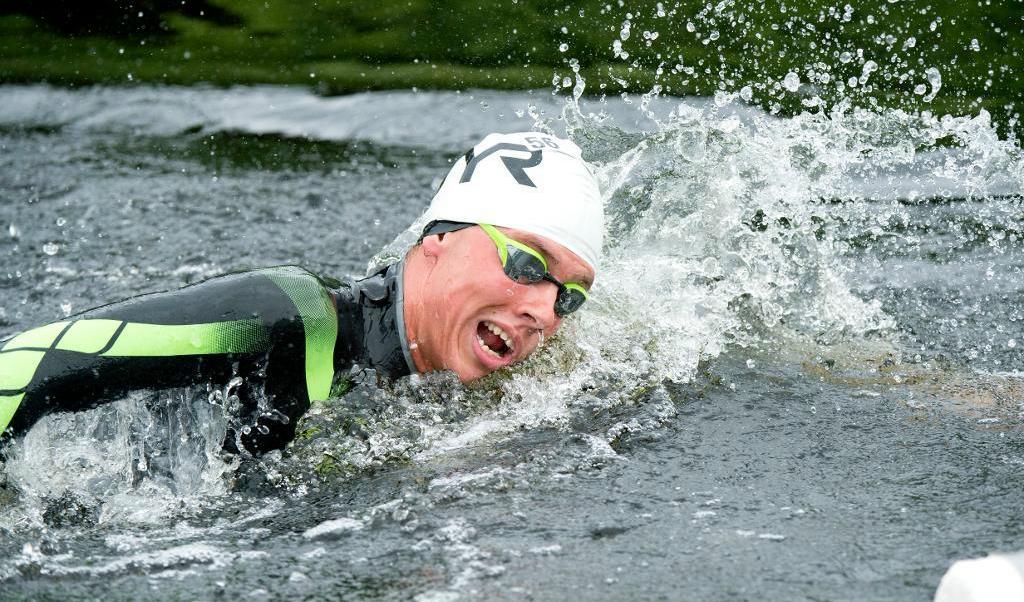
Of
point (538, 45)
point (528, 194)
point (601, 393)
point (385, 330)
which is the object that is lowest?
point (601, 393)

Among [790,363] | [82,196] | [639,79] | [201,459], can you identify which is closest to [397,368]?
[201,459]

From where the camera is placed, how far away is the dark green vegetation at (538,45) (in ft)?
29.8

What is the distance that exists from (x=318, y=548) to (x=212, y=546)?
0.30 m

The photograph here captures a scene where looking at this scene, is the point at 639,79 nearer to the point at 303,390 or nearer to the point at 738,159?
the point at 738,159

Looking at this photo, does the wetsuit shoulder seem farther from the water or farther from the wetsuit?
the water

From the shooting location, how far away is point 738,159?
236 inches

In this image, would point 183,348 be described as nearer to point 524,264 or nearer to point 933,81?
point 524,264

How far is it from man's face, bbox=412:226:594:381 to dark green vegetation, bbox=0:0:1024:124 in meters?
5.17

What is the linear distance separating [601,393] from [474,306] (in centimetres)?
72

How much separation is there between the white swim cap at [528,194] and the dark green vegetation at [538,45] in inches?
187

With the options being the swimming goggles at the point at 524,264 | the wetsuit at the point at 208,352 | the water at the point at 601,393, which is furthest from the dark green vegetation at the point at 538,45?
the wetsuit at the point at 208,352

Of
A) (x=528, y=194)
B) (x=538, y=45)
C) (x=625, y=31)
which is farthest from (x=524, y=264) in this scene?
(x=625, y=31)

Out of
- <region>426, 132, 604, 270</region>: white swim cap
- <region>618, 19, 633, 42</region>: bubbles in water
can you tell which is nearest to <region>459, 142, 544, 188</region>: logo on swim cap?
<region>426, 132, 604, 270</region>: white swim cap

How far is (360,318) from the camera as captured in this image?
398cm
